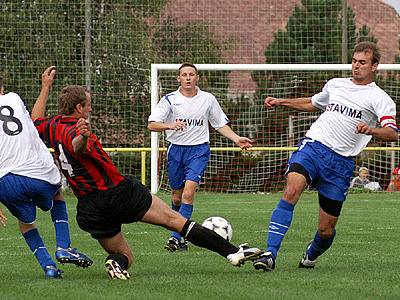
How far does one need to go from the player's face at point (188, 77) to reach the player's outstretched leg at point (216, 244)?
4043 mm

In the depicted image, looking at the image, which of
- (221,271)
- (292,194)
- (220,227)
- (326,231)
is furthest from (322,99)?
(220,227)

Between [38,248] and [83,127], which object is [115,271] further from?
[83,127]

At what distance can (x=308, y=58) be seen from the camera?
27.5m

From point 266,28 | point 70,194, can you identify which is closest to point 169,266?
point 70,194

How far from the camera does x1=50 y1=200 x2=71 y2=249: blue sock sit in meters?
9.19

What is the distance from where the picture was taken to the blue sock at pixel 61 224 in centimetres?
919

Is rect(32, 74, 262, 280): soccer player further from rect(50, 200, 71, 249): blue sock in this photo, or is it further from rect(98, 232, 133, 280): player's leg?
Result: rect(50, 200, 71, 249): blue sock

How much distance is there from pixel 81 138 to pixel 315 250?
8.11 feet

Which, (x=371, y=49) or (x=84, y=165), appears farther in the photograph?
(x=371, y=49)

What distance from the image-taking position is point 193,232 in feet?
28.3

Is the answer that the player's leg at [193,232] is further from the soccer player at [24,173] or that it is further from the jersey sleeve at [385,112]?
the jersey sleeve at [385,112]

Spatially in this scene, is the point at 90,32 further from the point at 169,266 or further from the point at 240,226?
the point at 169,266

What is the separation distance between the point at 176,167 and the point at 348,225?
3419 mm

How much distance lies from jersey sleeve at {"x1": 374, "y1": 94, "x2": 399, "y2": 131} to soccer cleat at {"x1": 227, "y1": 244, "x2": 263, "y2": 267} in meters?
1.56
